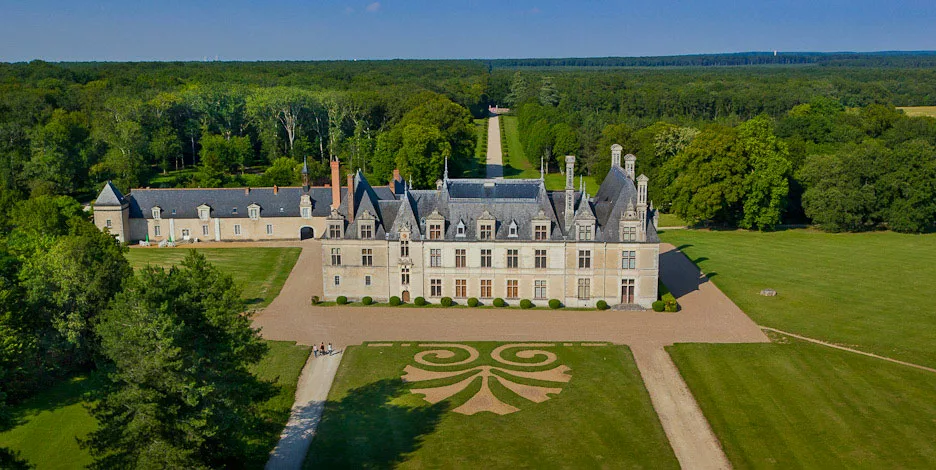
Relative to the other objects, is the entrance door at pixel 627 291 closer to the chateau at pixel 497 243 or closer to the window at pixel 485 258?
the chateau at pixel 497 243

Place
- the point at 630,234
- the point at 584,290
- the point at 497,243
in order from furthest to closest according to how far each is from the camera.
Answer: the point at 584,290, the point at 497,243, the point at 630,234

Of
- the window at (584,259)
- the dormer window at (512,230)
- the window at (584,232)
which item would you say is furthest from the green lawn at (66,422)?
the window at (584,232)

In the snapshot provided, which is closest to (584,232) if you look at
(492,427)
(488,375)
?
(488,375)

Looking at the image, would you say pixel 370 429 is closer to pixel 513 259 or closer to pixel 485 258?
pixel 485 258

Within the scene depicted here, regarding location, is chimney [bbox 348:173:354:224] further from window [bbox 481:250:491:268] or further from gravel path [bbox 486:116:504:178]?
gravel path [bbox 486:116:504:178]

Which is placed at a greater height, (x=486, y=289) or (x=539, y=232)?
(x=539, y=232)

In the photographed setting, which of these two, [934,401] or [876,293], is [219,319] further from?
[876,293]
